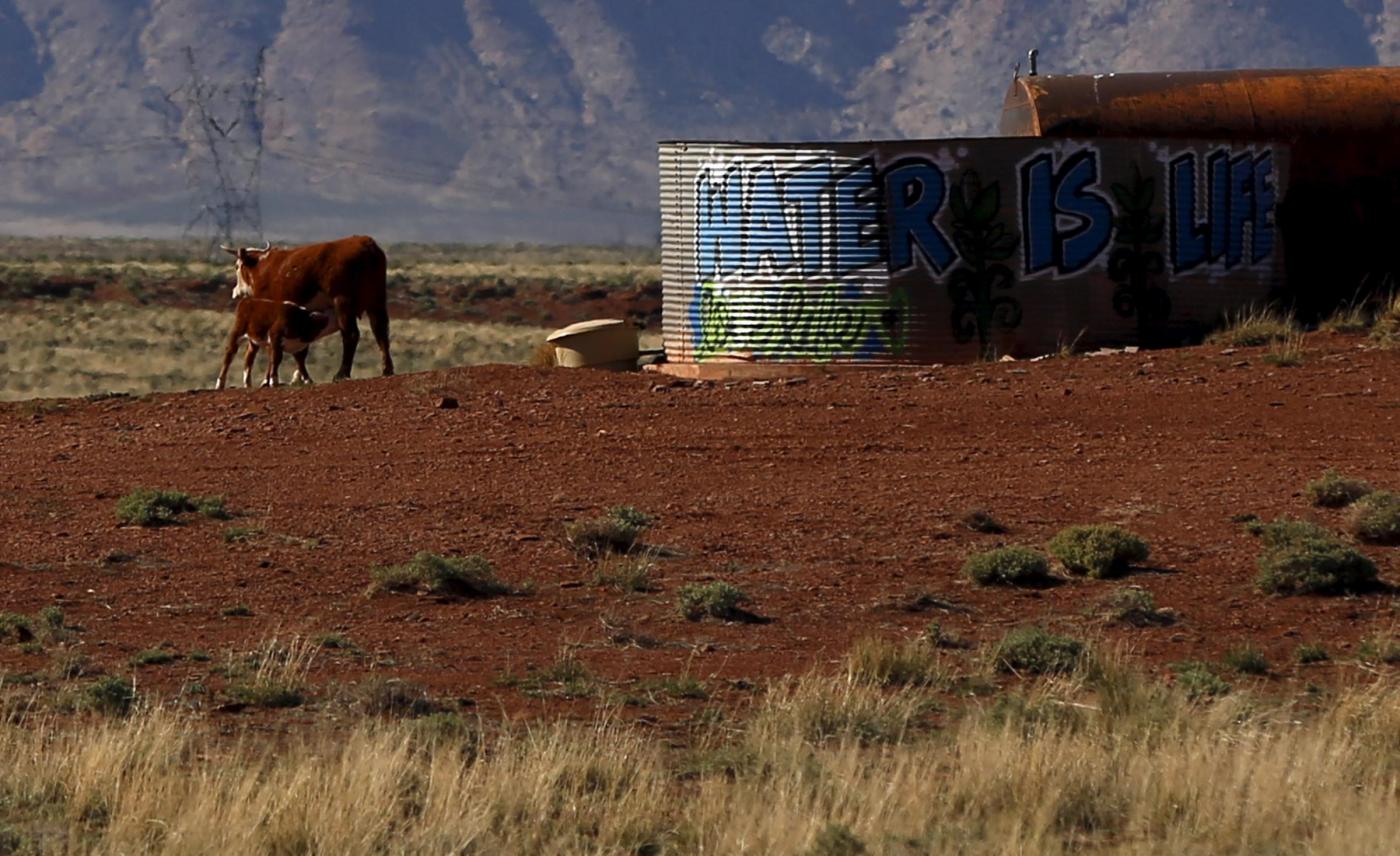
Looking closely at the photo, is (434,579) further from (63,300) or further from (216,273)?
(216,273)

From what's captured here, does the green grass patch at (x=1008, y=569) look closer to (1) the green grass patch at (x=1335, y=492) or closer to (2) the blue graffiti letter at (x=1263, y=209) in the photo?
(1) the green grass patch at (x=1335, y=492)

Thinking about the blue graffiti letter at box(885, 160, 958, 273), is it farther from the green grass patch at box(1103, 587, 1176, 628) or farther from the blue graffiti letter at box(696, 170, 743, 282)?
the green grass patch at box(1103, 587, 1176, 628)

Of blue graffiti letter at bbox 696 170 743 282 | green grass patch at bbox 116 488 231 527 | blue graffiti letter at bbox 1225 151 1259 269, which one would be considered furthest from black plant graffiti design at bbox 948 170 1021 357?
green grass patch at bbox 116 488 231 527

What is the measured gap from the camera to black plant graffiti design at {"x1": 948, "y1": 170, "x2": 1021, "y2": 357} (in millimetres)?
20375

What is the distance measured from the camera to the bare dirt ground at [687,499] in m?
10.8

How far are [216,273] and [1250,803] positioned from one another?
62.5 metres

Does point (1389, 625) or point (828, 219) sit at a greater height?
point (828, 219)

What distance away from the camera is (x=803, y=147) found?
20.7m

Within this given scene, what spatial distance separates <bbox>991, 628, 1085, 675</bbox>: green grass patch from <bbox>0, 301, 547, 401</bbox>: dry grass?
23629 mm

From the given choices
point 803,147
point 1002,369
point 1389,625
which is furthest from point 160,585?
point 803,147

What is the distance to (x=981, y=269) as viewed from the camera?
2041 centimetres

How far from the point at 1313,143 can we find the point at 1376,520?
983 cm

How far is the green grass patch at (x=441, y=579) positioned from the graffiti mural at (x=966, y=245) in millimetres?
9225

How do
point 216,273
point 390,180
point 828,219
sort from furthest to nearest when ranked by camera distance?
1. point 390,180
2. point 216,273
3. point 828,219
